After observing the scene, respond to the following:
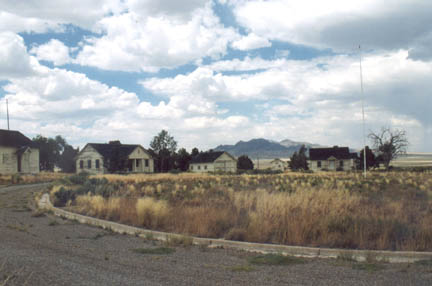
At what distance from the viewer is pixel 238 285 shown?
593cm

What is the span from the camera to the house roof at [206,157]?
75.1 m

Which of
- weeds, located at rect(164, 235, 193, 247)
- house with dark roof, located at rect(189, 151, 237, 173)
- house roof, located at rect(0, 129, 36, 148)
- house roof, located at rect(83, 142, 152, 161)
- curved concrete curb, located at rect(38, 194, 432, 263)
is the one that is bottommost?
curved concrete curb, located at rect(38, 194, 432, 263)

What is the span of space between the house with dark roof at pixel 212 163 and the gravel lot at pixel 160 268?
213ft

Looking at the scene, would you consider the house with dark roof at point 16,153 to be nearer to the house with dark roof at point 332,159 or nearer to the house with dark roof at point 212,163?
the house with dark roof at point 212,163

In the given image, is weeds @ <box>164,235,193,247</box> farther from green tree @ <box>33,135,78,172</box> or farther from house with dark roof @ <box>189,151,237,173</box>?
green tree @ <box>33,135,78,172</box>

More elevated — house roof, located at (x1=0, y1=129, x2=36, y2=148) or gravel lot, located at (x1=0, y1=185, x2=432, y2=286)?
house roof, located at (x1=0, y1=129, x2=36, y2=148)

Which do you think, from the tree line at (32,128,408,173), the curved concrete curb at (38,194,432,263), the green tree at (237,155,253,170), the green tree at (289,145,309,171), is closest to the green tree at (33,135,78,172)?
the tree line at (32,128,408,173)

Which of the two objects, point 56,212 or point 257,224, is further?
point 56,212

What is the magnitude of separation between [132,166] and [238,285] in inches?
2103

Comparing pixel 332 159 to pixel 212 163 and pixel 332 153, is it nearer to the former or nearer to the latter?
pixel 332 153

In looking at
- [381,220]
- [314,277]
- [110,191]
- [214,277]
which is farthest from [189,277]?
[110,191]

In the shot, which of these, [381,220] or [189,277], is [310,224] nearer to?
[381,220]

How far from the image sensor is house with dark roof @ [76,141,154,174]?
5562cm

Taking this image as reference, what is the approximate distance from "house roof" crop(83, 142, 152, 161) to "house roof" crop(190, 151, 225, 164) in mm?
19121
